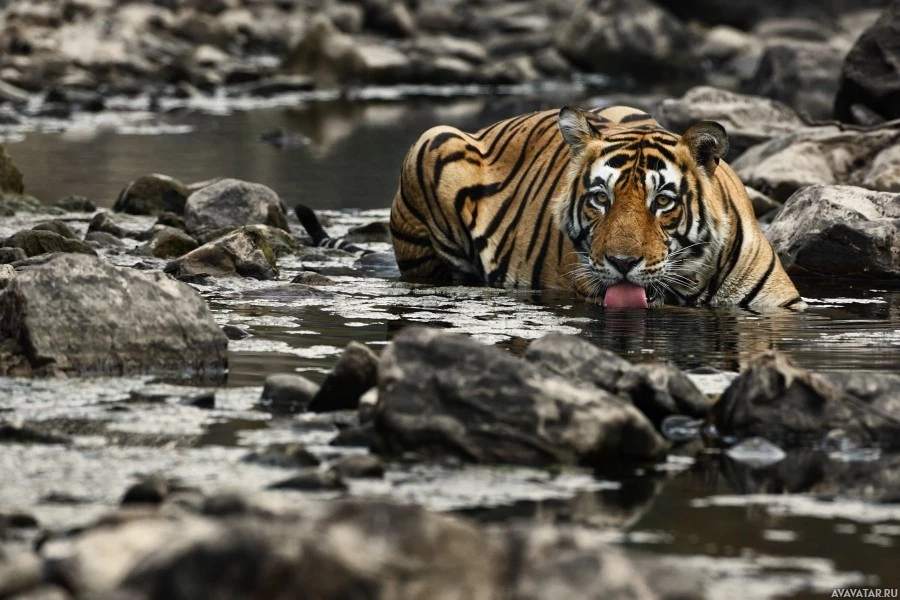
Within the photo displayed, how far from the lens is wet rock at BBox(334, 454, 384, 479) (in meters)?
5.00

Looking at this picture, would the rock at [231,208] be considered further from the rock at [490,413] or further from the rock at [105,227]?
the rock at [490,413]

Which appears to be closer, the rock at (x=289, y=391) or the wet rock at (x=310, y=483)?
the wet rock at (x=310, y=483)

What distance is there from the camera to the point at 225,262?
31.3ft

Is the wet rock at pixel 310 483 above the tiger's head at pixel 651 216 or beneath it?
beneath

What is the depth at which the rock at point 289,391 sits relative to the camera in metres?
6.08

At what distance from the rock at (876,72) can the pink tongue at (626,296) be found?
7072 mm

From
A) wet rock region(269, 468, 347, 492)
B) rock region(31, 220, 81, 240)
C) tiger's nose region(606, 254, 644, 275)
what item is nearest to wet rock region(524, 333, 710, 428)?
wet rock region(269, 468, 347, 492)

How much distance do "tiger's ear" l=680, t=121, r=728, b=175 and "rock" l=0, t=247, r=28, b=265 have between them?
12.0ft

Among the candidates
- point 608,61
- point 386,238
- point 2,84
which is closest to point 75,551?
point 386,238

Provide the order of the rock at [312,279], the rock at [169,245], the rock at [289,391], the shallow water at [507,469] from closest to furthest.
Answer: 1. the shallow water at [507,469]
2. the rock at [289,391]
3. the rock at [312,279]
4. the rock at [169,245]

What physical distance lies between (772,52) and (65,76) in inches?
462

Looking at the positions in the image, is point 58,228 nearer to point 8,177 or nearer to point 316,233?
point 316,233

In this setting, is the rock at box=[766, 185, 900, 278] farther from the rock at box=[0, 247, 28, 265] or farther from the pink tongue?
the rock at box=[0, 247, 28, 265]

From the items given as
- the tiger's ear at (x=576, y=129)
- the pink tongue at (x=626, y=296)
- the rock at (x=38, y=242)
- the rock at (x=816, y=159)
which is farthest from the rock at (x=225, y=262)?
the rock at (x=816, y=159)
